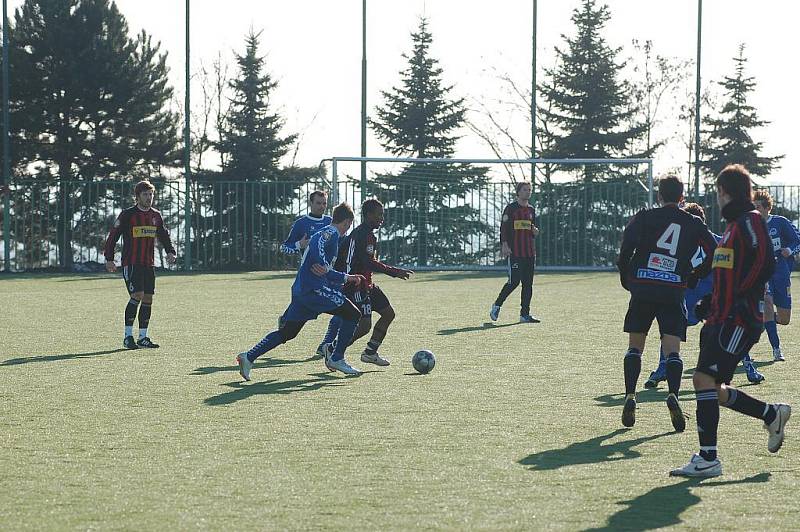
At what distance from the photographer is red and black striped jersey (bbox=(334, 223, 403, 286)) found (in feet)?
37.2

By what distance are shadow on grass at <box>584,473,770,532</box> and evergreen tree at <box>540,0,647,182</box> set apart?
127 ft

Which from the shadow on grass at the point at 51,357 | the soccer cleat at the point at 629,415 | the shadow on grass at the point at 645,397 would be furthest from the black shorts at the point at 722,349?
the shadow on grass at the point at 51,357

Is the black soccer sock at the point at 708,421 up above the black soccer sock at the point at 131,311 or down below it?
below

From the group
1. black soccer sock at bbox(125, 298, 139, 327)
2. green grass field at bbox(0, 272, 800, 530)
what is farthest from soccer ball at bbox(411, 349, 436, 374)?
black soccer sock at bbox(125, 298, 139, 327)

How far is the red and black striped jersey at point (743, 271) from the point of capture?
Result: 6539 millimetres

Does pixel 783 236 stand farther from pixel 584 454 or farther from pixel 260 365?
pixel 584 454

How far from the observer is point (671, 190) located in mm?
8172

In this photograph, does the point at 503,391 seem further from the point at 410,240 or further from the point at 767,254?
the point at 410,240

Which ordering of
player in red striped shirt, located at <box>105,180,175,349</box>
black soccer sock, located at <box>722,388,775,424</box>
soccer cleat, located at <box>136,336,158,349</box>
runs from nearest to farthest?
1. black soccer sock, located at <box>722,388,775,424</box>
2. soccer cleat, located at <box>136,336,158,349</box>
3. player in red striped shirt, located at <box>105,180,175,349</box>

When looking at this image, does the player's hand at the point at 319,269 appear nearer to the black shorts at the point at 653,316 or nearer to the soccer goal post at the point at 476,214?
the black shorts at the point at 653,316

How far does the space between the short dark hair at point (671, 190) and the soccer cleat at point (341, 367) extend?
3.77 metres

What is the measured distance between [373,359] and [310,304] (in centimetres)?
143

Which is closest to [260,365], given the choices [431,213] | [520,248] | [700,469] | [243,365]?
[243,365]

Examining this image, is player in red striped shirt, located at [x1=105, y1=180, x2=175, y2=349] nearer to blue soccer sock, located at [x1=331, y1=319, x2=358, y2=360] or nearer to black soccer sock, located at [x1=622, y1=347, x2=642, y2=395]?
blue soccer sock, located at [x1=331, y1=319, x2=358, y2=360]
